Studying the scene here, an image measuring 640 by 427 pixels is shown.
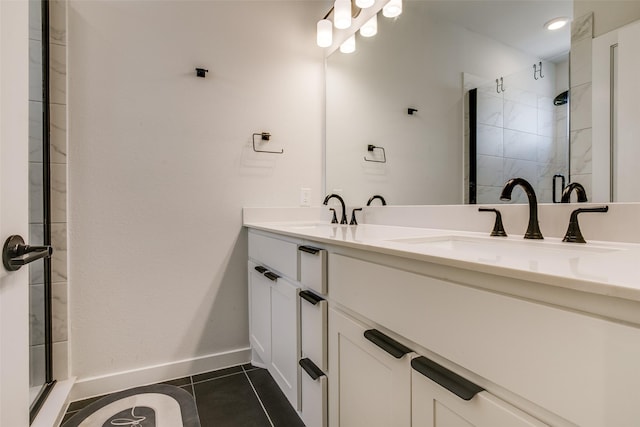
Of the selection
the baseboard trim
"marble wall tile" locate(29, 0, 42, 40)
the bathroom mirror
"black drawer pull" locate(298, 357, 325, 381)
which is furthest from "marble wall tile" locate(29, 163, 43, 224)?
the bathroom mirror

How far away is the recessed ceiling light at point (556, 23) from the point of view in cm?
99

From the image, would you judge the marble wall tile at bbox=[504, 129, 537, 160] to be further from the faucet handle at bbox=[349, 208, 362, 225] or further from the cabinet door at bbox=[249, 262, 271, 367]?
the cabinet door at bbox=[249, 262, 271, 367]

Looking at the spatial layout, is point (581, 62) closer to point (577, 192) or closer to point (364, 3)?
point (577, 192)

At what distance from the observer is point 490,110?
1.23 meters

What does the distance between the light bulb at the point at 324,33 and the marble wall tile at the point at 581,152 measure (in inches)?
60.8

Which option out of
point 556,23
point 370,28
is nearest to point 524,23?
point 556,23

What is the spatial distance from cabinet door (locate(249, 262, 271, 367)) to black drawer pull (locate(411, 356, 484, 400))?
0.98 metres

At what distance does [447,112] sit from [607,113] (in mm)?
596

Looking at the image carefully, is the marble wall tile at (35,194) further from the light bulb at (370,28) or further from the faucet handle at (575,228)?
the faucet handle at (575,228)

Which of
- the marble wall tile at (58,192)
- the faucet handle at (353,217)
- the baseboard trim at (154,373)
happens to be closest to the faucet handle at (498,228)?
the faucet handle at (353,217)

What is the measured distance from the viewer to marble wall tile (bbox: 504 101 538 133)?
1.06 m

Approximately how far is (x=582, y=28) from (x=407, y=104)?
0.78 m

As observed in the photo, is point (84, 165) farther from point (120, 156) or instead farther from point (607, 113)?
point (607, 113)
